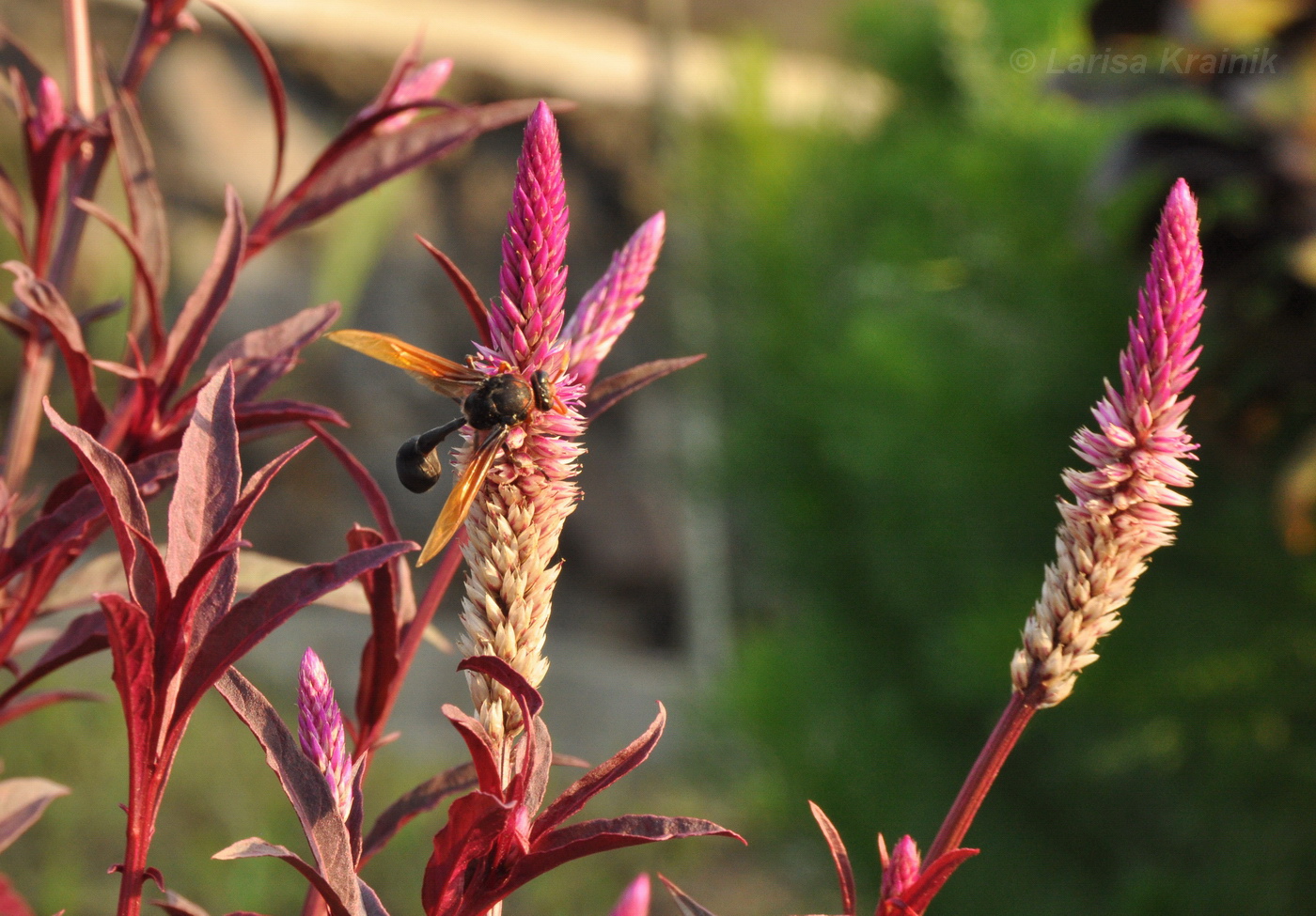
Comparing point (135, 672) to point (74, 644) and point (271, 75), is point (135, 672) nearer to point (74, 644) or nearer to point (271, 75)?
point (74, 644)

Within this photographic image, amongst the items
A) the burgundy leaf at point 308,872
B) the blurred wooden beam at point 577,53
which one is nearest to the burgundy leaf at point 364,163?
the burgundy leaf at point 308,872

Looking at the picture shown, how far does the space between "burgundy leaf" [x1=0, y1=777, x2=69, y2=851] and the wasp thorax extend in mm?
179

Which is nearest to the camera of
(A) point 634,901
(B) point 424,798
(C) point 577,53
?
(A) point 634,901

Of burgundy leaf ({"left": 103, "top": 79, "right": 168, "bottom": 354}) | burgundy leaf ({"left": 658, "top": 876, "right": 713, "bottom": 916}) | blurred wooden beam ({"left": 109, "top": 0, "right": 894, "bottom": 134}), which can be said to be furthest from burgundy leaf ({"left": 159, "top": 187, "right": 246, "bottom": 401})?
blurred wooden beam ({"left": 109, "top": 0, "right": 894, "bottom": 134})

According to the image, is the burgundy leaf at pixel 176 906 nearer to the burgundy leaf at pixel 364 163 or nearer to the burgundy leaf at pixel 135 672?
the burgundy leaf at pixel 135 672

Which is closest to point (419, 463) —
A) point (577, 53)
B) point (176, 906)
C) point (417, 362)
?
point (417, 362)

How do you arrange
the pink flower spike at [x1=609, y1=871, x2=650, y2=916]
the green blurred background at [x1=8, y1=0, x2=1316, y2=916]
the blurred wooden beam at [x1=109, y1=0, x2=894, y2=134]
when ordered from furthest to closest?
the blurred wooden beam at [x1=109, y1=0, x2=894, y2=134], the green blurred background at [x1=8, y1=0, x2=1316, y2=916], the pink flower spike at [x1=609, y1=871, x2=650, y2=916]

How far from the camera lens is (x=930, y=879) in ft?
0.84

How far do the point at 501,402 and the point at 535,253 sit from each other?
0.04 meters

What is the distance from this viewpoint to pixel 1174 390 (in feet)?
0.78

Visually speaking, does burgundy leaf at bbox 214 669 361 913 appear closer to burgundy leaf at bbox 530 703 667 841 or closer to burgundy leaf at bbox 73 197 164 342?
burgundy leaf at bbox 530 703 667 841

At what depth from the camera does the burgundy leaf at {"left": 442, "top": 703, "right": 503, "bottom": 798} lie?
0.24m

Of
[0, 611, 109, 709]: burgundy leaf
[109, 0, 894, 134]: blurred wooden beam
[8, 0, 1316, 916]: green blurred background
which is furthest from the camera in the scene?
[109, 0, 894, 134]: blurred wooden beam

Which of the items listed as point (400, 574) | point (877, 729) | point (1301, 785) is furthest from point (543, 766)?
point (877, 729)
